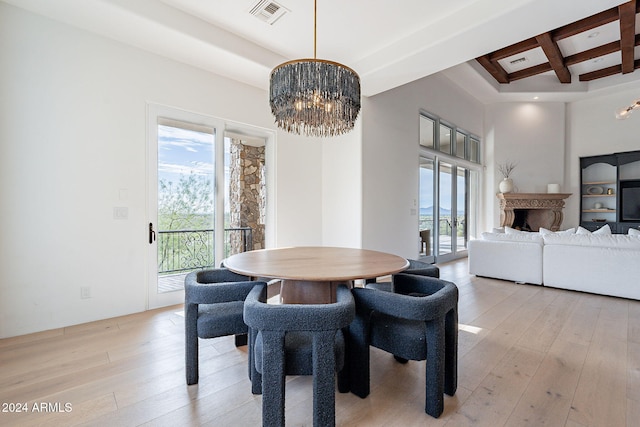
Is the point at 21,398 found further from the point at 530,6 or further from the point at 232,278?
the point at 530,6

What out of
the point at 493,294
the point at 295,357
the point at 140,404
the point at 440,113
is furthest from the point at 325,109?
the point at 440,113

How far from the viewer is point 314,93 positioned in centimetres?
201

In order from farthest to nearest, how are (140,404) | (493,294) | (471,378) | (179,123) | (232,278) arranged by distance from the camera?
(493,294) < (179,123) < (232,278) < (471,378) < (140,404)

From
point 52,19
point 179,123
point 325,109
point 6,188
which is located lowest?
point 6,188

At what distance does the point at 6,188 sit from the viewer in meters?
2.44

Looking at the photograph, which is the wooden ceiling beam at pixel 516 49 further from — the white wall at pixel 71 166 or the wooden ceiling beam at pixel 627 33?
the white wall at pixel 71 166

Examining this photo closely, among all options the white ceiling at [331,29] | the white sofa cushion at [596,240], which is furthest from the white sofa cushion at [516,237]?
the white ceiling at [331,29]

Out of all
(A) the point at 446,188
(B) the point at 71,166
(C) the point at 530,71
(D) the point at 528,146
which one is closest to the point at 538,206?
(D) the point at 528,146

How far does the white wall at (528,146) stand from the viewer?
7320 mm

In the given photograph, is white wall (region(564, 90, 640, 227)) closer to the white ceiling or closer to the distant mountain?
the distant mountain

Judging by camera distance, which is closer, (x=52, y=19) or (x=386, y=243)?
(x=52, y=19)

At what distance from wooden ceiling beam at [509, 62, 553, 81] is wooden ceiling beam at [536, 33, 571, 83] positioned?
183mm

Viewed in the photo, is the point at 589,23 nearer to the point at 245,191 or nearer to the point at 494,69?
the point at 494,69

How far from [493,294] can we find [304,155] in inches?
129
